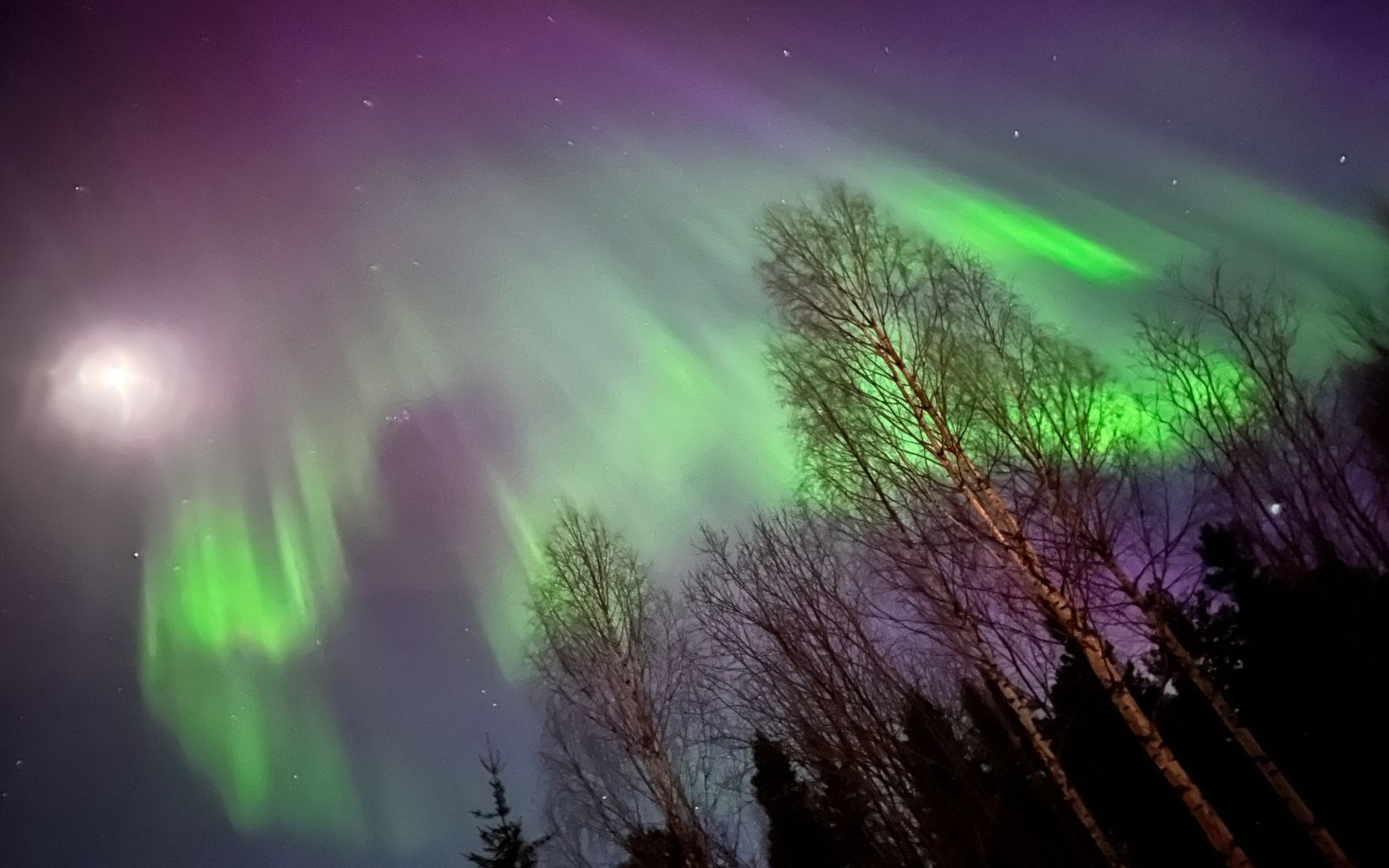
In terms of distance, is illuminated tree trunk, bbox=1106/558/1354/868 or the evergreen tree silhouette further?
the evergreen tree silhouette

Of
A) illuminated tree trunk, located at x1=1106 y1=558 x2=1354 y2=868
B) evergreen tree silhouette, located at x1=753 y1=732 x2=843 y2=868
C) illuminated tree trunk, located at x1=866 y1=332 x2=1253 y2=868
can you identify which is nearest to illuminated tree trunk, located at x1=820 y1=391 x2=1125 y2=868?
illuminated tree trunk, located at x1=866 y1=332 x2=1253 y2=868

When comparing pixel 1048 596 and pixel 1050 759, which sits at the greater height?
pixel 1048 596

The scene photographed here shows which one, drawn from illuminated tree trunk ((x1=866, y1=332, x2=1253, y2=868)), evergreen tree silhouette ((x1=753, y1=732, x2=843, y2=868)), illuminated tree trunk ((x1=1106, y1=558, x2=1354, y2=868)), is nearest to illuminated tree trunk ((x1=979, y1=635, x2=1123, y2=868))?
illuminated tree trunk ((x1=866, y1=332, x2=1253, y2=868))

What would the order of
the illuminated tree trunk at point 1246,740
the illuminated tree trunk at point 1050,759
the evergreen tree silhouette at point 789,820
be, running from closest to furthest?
the illuminated tree trunk at point 1246,740 → the illuminated tree trunk at point 1050,759 → the evergreen tree silhouette at point 789,820

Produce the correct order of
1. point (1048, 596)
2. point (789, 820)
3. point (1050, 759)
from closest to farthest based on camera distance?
point (1048, 596) < point (1050, 759) < point (789, 820)

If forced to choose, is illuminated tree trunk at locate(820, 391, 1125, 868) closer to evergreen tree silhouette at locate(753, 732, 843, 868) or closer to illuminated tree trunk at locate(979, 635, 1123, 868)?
illuminated tree trunk at locate(979, 635, 1123, 868)

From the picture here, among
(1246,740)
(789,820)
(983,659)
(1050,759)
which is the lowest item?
(1246,740)

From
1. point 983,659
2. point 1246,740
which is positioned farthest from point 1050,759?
point 1246,740

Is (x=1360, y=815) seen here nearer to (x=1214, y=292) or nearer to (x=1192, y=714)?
(x=1192, y=714)

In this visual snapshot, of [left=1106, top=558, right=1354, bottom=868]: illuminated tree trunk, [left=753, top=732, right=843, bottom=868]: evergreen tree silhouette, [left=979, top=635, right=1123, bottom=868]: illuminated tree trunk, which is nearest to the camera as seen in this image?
[left=1106, top=558, right=1354, bottom=868]: illuminated tree trunk

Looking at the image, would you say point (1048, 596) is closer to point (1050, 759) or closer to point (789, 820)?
point (1050, 759)

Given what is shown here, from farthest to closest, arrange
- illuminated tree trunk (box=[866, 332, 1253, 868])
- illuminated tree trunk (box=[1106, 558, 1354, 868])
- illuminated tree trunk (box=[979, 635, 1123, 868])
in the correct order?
illuminated tree trunk (box=[979, 635, 1123, 868]), illuminated tree trunk (box=[1106, 558, 1354, 868]), illuminated tree trunk (box=[866, 332, 1253, 868])

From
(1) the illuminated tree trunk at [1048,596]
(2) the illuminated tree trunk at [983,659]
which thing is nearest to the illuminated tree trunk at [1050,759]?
(2) the illuminated tree trunk at [983,659]

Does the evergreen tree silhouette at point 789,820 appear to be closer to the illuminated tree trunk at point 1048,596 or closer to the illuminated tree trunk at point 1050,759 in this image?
the illuminated tree trunk at point 1050,759
